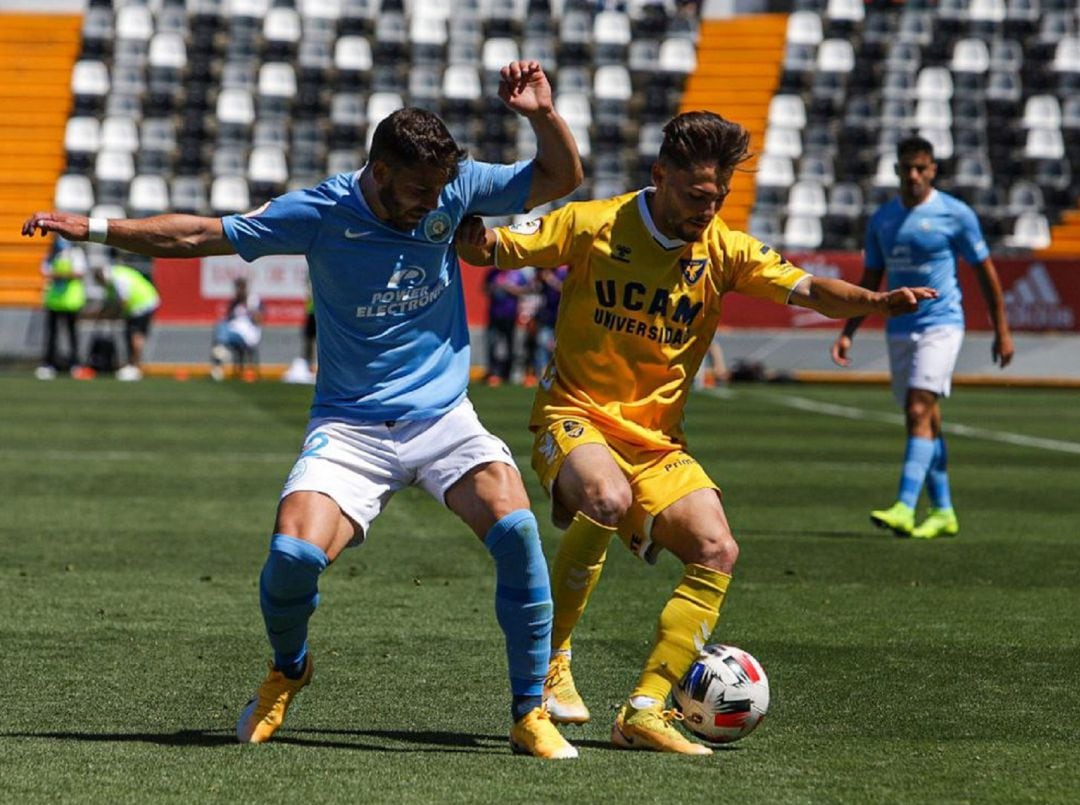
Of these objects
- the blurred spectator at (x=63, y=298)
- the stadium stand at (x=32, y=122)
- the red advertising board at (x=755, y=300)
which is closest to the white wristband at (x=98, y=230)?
the blurred spectator at (x=63, y=298)

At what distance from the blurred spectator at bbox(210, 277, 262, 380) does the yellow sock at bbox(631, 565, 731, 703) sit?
23.3 m

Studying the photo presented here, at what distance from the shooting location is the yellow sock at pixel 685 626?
5.59 m

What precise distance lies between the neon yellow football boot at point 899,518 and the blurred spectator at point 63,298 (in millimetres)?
18779

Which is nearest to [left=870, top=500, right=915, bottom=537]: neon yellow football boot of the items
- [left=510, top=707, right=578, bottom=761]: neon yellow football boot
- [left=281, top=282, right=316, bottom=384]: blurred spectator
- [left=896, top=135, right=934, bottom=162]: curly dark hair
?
[left=896, top=135, right=934, bottom=162]: curly dark hair

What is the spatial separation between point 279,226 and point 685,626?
1630 mm

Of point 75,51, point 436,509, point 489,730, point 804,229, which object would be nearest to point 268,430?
point 436,509

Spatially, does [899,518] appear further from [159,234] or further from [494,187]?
[159,234]

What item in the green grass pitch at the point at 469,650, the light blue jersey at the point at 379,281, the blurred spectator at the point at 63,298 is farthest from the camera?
the blurred spectator at the point at 63,298

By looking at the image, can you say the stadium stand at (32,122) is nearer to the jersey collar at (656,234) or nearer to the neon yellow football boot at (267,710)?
the jersey collar at (656,234)

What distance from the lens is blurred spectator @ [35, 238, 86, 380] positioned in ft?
91.6

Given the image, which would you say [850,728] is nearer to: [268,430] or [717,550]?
[717,550]

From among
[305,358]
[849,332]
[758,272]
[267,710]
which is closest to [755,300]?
[305,358]

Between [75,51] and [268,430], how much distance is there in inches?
778

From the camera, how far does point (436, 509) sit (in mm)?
12336
